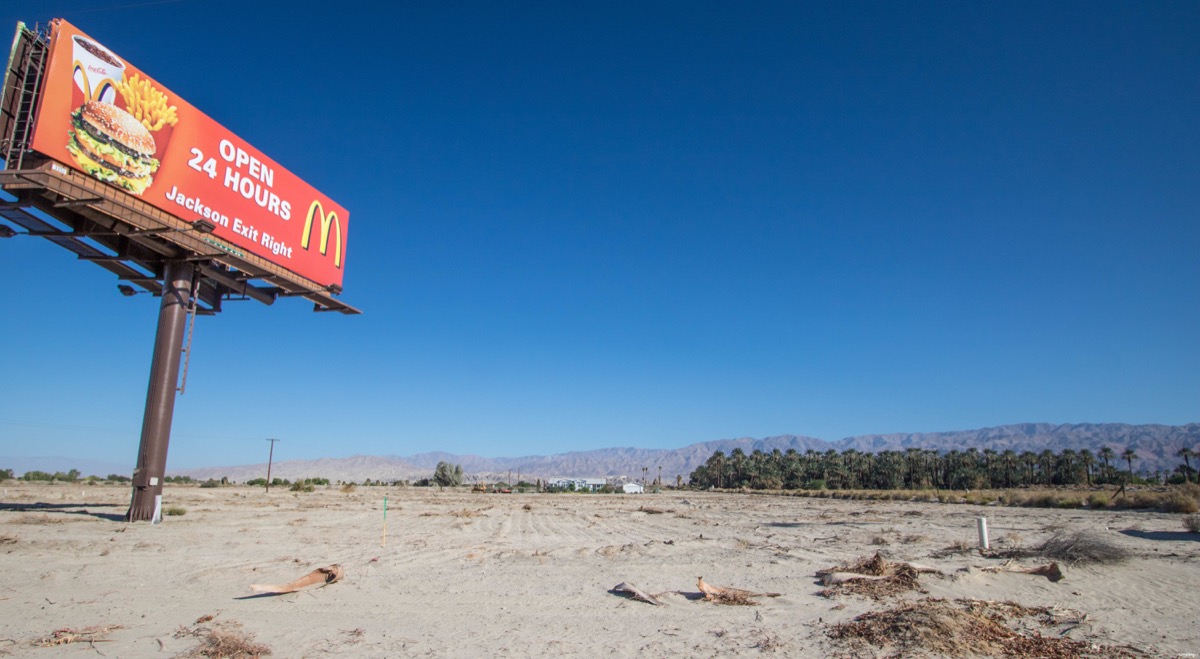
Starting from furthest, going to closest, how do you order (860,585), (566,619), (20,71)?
(20,71)
(860,585)
(566,619)

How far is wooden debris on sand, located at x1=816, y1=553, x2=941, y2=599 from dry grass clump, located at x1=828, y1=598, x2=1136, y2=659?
56.9 inches

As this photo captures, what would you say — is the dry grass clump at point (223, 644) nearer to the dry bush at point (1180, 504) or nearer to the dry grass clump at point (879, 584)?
the dry grass clump at point (879, 584)

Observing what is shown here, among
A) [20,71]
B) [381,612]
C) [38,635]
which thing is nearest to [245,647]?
[381,612]

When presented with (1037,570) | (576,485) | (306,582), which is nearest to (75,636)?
(306,582)

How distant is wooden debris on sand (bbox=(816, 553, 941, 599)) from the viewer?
10164mm

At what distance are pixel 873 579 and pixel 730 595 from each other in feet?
9.81

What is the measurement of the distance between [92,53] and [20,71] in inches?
74.1

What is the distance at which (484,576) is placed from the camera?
39.8ft

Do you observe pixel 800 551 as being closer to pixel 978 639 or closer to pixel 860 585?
pixel 860 585

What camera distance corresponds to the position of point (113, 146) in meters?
17.8

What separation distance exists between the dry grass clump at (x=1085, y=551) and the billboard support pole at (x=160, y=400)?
25.0 metres

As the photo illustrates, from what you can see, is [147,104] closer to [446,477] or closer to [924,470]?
[446,477]

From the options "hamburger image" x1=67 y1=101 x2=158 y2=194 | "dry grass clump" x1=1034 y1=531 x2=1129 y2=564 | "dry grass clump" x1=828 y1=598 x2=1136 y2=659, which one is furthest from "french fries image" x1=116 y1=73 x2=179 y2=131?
"dry grass clump" x1=1034 y1=531 x2=1129 y2=564

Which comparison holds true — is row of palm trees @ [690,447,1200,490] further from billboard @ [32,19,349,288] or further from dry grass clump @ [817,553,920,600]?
dry grass clump @ [817,553,920,600]
